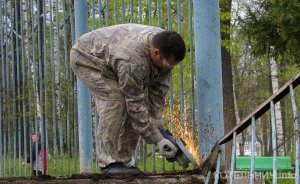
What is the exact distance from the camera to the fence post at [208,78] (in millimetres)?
5117

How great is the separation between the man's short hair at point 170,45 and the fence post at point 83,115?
1648 mm

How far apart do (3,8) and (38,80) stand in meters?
1.42

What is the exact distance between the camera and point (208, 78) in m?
5.14

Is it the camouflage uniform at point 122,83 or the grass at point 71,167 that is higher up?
the camouflage uniform at point 122,83

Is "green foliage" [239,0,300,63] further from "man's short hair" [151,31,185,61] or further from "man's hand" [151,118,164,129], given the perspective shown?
"man's short hair" [151,31,185,61]

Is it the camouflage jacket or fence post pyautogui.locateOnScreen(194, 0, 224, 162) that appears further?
fence post pyautogui.locateOnScreen(194, 0, 224, 162)

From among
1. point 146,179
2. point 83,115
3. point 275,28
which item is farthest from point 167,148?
→ point 275,28

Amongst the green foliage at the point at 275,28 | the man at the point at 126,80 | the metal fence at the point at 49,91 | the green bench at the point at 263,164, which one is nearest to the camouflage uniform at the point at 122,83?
the man at the point at 126,80

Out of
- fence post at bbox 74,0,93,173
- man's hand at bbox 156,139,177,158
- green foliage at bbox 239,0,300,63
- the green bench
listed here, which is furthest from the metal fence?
the green bench

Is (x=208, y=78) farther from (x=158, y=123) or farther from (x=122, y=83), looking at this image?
(x=122, y=83)

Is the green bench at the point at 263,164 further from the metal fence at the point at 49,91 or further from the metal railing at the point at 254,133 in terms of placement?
the metal railing at the point at 254,133

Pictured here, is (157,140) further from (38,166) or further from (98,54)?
(38,166)

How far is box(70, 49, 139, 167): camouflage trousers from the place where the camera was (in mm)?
5004

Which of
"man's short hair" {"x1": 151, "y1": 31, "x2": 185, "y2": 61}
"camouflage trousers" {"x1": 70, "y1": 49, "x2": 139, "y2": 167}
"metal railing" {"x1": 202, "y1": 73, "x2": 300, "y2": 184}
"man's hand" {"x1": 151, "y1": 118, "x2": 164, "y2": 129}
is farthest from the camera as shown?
"man's hand" {"x1": 151, "y1": 118, "x2": 164, "y2": 129}
